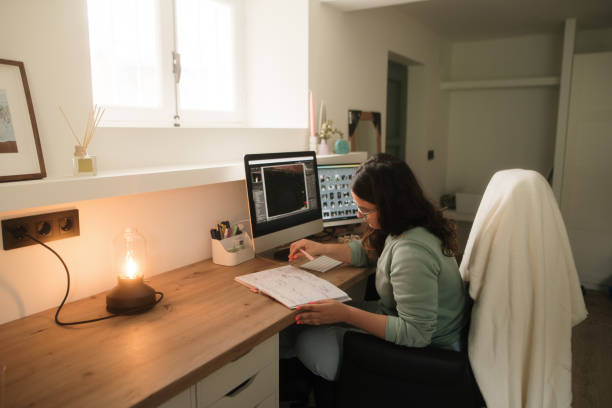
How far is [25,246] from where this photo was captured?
1295 mm

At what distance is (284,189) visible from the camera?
1.86m

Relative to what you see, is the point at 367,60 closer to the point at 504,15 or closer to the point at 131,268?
the point at 504,15

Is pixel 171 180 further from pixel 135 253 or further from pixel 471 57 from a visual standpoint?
pixel 471 57

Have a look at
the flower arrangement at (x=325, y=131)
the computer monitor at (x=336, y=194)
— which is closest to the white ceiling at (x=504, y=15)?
the flower arrangement at (x=325, y=131)

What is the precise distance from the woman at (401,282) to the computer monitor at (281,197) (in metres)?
0.41

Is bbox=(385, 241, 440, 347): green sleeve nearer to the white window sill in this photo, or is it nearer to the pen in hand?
the pen in hand

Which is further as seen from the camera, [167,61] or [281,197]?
[167,61]

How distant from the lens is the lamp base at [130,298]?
1329 millimetres

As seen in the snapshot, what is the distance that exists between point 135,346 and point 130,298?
23cm

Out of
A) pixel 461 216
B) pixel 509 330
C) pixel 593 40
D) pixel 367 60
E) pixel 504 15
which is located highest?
pixel 504 15

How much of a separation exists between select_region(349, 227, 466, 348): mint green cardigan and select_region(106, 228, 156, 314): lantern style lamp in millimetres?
763

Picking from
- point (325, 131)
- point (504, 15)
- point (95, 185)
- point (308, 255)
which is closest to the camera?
point (95, 185)

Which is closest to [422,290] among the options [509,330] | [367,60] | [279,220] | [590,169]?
[509,330]

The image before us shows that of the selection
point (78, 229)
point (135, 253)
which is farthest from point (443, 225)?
point (78, 229)
